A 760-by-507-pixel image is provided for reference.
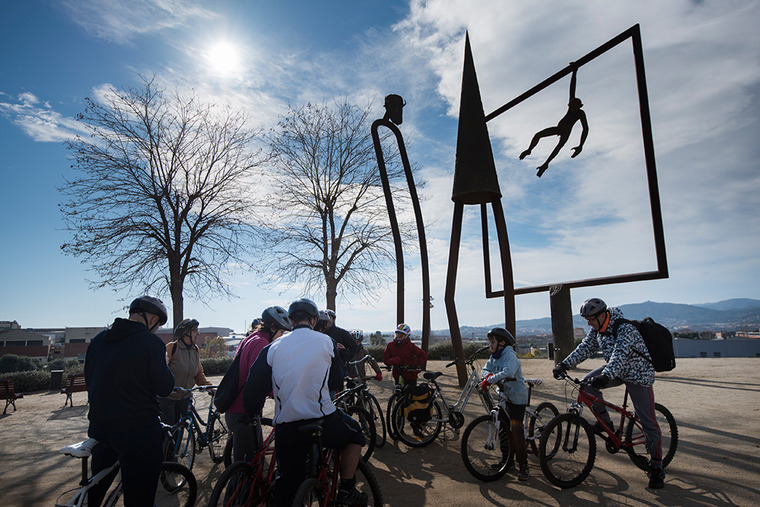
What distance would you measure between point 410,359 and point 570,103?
6413mm

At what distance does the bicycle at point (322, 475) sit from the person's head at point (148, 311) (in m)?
1.46

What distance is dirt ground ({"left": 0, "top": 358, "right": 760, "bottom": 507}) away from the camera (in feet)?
15.3

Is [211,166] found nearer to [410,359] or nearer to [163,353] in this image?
[410,359]

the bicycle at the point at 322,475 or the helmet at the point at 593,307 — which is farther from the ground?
the helmet at the point at 593,307

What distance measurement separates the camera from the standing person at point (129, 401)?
3051mm

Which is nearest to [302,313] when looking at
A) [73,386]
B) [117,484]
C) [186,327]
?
[117,484]

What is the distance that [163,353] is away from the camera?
3.27 m

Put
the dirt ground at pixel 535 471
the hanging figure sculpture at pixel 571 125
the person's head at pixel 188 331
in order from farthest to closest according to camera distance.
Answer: the hanging figure sculpture at pixel 571 125, the person's head at pixel 188 331, the dirt ground at pixel 535 471

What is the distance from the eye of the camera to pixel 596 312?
5305mm

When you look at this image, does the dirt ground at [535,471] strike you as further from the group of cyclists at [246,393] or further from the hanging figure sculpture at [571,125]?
the hanging figure sculpture at [571,125]

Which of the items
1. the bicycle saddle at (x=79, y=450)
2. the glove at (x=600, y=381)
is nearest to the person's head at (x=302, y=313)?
the bicycle saddle at (x=79, y=450)

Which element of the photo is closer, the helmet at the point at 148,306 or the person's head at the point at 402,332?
the helmet at the point at 148,306

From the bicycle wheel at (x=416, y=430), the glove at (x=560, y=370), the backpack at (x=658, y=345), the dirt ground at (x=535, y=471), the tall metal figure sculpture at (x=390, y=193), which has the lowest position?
the dirt ground at (x=535, y=471)

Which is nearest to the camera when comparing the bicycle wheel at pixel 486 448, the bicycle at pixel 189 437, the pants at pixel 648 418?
the pants at pixel 648 418
